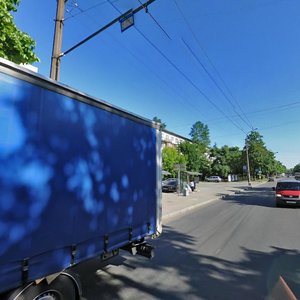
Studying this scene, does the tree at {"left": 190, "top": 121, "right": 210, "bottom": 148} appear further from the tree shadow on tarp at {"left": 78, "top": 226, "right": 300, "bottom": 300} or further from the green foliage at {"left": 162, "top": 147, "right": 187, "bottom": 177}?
the tree shadow on tarp at {"left": 78, "top": 226, "right": 300, "bottom": 300}

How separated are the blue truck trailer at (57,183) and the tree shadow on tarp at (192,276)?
88 cm

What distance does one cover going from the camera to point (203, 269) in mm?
5758

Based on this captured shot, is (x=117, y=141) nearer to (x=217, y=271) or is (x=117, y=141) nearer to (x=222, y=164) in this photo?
(x=217, y=271)

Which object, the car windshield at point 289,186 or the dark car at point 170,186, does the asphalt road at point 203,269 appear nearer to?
the car windshield at point 289,186

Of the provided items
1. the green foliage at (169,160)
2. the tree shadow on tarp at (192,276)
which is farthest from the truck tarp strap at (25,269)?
the green foliage at (169,160)

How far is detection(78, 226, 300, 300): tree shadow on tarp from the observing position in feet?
15.0

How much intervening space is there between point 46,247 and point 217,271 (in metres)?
3.69

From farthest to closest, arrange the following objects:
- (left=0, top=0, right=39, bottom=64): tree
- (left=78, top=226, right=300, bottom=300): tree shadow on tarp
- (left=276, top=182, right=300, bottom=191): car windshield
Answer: (left=276, top=182, right=300, bottom=191): car windshield
(left=0, top=0, right=39, bottom=64): tree
(left=78, top=226, right=300, bottom=300): tree shadow on tarp

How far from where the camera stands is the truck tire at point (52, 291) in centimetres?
297

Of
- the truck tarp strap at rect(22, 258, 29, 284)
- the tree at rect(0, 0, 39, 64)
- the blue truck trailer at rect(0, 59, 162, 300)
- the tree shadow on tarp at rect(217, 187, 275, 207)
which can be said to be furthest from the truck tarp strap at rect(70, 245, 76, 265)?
the tree shadow on tarp at rect(217, 187, 275, 207)

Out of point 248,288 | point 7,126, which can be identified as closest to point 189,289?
point 248,288

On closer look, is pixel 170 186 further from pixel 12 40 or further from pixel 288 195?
pixel 12 40

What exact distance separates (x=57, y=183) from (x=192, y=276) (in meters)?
3.36

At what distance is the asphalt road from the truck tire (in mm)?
971
